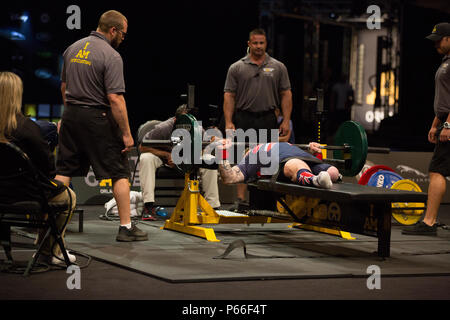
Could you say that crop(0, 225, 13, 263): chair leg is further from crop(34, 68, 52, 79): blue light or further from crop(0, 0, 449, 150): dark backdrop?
crop(34, 68, 52, 79): blue light

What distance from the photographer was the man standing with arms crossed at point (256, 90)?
607cm

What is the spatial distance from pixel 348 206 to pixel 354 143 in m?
0.82

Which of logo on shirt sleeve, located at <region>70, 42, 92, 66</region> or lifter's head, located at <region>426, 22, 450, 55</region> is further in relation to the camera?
lifter's head, located at <region>426, 22, 450, 55</region>

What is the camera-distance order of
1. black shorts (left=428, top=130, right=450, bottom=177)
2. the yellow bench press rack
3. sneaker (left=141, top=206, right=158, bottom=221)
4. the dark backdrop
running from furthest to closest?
the dark backdrop
sneaker (left=141, top=206, right=158, bottom=221)
black shorts (left=428, top=130, right=450, bottom=177)
the yellow bench press rack

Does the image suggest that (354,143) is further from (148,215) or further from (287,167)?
(148,215)

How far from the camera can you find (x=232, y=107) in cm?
619

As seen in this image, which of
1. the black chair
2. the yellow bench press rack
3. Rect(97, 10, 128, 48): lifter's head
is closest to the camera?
the black chair

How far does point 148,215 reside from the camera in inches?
249

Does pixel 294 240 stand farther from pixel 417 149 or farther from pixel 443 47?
pixel 417 149

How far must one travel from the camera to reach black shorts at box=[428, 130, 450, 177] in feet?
18.1

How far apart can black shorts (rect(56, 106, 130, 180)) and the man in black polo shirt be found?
2.44 meters

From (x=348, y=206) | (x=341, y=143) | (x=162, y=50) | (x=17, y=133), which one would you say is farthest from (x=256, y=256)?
(x=162, y=50)

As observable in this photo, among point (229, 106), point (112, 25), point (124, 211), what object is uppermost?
point (112, 25)

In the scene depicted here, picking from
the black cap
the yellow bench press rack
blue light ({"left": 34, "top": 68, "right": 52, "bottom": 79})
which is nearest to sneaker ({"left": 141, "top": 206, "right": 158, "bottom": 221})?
the yellow bench press rack
